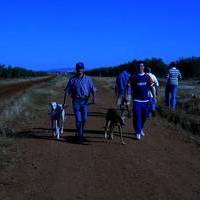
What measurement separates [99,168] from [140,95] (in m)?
4.20

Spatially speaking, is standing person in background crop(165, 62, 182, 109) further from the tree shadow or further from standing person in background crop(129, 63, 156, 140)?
standing person in background crop(129, 63, 156, 140)

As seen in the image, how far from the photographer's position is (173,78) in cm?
2455

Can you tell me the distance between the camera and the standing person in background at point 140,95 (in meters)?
15.7

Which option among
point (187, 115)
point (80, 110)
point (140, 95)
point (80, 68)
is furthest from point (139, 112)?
point (187, 115)

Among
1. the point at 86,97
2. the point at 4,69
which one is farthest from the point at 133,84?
the point at 4,69

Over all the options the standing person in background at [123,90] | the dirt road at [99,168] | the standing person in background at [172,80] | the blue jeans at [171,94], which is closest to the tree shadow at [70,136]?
the dirt road at [99,168]

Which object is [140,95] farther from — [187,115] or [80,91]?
[187,115]

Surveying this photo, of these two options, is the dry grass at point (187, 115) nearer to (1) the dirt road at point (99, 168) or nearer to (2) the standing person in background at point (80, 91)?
(1) the dirt road at point (99, 168)

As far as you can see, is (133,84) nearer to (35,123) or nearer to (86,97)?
(86,97)

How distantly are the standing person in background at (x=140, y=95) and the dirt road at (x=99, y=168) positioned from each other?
51 cm

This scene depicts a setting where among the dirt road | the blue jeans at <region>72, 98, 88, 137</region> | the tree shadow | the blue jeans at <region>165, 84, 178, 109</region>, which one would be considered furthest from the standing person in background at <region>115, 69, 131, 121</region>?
the blue jeans at <region>165, 84, 178, 109</region>

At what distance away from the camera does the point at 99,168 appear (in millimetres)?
12133

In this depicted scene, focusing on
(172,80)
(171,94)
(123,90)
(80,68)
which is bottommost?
(171,94)

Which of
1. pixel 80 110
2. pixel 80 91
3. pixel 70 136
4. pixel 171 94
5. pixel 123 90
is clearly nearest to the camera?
pixel 80 91
